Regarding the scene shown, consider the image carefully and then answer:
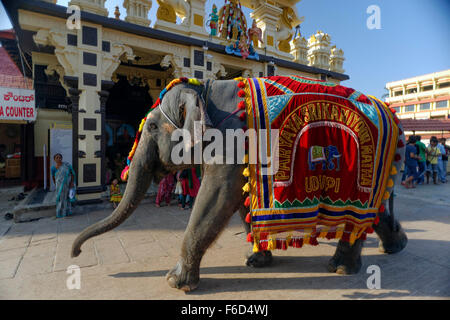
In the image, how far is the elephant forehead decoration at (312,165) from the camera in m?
2.45

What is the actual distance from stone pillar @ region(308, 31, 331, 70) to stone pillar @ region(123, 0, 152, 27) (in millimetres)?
7702

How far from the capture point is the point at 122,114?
10688mm

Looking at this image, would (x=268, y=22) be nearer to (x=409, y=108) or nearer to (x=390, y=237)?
(x=390, y=237)

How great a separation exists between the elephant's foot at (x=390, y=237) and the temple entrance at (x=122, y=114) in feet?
30.0

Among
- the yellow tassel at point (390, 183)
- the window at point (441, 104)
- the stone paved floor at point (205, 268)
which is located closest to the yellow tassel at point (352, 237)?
the stone paved floor at point (205, 268)

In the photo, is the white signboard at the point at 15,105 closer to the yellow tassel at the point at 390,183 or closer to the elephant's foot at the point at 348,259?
the elephant's foot at the point at 348,259

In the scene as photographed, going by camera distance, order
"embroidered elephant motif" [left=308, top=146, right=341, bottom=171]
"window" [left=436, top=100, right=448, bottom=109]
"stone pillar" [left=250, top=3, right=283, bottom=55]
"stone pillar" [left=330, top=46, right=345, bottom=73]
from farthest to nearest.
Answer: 1. "window" [left=436, top=100, right=448, bottom=109]
2. "stone pillar" [left=330, top=46, right=345, bottom=73]
3. "stone pillar" [left=250, top=3, right=283, bottom=55]
4. "embroidered elephant motif" [left=308, top=146, right=341, bottom=171]

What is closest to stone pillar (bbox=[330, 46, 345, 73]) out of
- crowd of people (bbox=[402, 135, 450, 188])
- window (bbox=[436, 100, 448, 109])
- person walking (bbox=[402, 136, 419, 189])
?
crowd of people (bbox=[402, 135, 450, 188])

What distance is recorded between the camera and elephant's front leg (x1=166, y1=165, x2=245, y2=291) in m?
2.42

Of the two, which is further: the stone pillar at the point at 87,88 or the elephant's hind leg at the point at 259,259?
the stone pillar at the point at 87,88

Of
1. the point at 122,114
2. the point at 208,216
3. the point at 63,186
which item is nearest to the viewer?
the point at 208,216

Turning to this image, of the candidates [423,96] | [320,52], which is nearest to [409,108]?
[423,96]

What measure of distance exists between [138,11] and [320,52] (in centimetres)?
814

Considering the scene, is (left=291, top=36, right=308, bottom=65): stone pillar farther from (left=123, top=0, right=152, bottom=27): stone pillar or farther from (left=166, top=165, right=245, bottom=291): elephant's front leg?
(left=166, top=165, right=245, bottom=291): elephant's front leg
